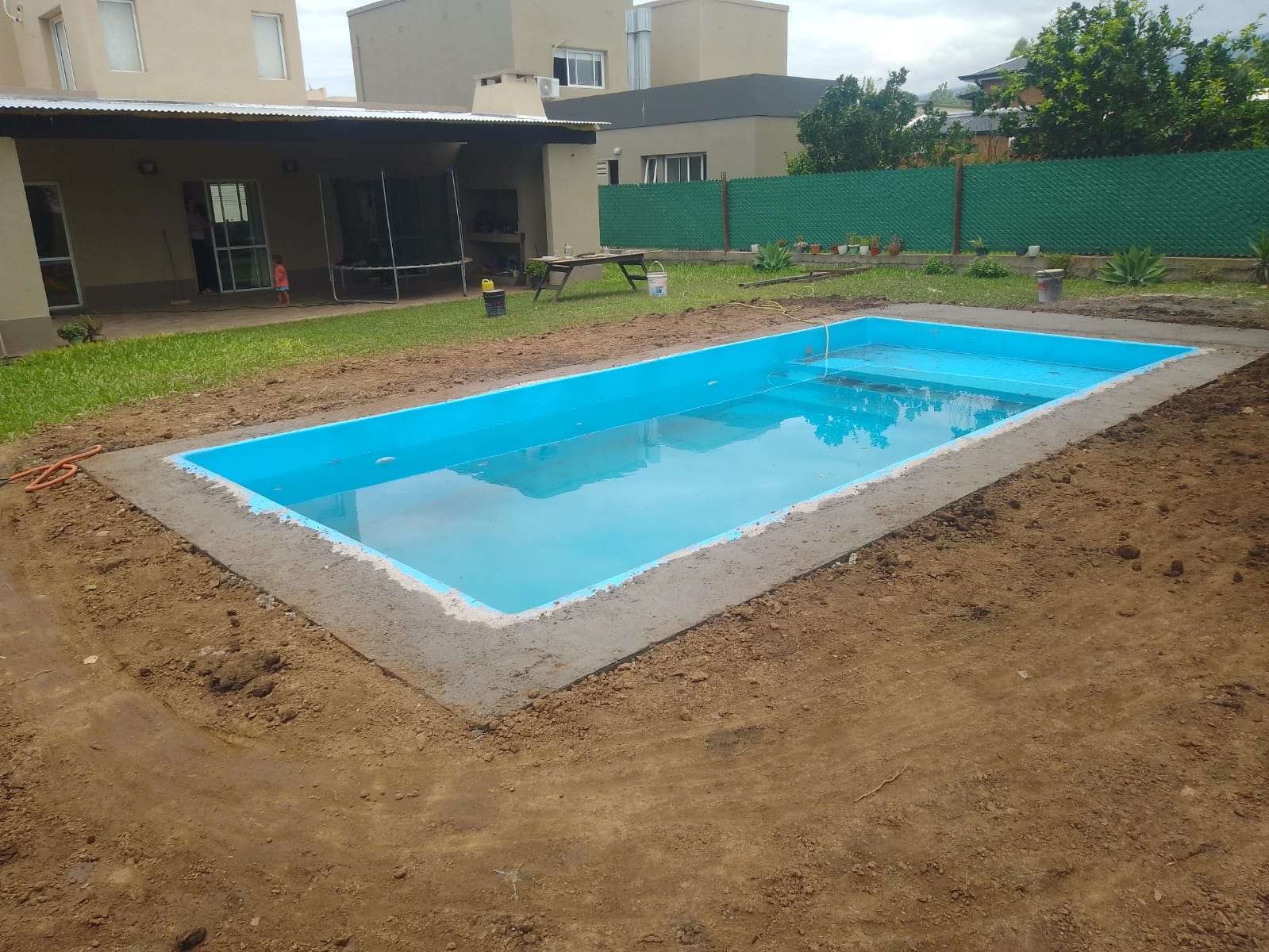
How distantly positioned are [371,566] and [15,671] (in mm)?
1474

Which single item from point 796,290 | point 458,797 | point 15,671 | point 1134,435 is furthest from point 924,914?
point 796,290

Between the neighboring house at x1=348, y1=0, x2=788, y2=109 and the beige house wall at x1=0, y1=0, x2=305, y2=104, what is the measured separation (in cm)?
946

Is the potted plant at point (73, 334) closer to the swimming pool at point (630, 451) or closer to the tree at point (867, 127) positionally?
the swimming pool at point (630, 451)

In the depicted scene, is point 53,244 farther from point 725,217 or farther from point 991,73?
point 991,73

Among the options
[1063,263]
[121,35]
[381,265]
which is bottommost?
[1063,263]

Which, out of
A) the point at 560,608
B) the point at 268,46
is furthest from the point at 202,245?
the point at 560,608

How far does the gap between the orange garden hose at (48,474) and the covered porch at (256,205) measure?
232 inches

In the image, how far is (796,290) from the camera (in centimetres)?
1484

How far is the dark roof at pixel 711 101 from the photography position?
23516 millimetres

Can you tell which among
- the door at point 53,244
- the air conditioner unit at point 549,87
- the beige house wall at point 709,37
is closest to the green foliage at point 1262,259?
the door at point 53,244

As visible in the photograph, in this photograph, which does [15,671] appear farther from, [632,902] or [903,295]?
[903,295]

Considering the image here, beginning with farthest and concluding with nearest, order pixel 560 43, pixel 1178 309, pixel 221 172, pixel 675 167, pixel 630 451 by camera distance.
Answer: pixel 560 43
pixel 675 167
pixel 221 172
pixel 1178 309
pixel 630 451

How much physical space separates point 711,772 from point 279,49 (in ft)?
69.7

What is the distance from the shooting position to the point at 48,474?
20.2 feet
